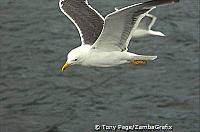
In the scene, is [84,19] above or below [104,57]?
above

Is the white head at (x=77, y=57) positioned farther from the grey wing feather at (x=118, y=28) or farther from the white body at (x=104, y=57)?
the grey wing feather at (x=118, y=28)

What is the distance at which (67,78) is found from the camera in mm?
21406

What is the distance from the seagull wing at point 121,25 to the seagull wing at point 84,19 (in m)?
0.76

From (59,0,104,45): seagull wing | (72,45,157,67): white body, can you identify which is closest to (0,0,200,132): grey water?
(59,0,104,45): seagull wing

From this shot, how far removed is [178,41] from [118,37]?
11537 millimetres

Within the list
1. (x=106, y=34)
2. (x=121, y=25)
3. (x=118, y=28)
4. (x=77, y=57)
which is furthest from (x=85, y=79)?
(x=121, y=25)

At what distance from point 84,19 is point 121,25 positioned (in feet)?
7.18

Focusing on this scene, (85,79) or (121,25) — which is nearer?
(121,25)

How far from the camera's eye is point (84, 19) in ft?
43.3

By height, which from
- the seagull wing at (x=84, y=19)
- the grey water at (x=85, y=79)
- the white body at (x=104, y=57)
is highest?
the seagull wing at (x=84, y=19)

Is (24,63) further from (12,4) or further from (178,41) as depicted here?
(178,41)

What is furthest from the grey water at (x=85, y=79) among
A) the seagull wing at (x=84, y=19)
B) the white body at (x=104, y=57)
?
the white body at (x=104, y=57)

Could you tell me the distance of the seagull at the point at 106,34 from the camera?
34.9 ft

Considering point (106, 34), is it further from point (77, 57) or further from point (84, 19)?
point (84, 19)
